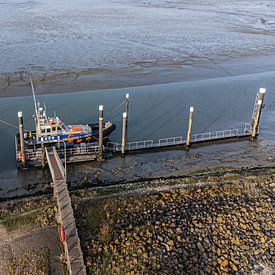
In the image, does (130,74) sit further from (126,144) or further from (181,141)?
(181,141)

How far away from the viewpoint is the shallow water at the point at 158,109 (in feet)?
122

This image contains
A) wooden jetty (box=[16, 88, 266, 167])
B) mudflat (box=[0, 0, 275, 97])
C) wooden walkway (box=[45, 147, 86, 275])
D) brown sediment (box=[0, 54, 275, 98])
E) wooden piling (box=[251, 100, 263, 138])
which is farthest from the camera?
mudflat (box=[0, 0, 275, 97])

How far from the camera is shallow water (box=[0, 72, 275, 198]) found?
122 feet

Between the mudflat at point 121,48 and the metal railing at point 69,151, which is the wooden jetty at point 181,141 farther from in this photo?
the mudflat at point 121,48

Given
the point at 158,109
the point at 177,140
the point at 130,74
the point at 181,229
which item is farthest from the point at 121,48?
the point at 181,229

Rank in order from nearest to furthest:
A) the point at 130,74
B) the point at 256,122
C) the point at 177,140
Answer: the point at 177,140, the point at 256,122, the point at 130,74

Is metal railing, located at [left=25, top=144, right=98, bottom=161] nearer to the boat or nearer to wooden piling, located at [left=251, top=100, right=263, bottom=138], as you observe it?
the boat

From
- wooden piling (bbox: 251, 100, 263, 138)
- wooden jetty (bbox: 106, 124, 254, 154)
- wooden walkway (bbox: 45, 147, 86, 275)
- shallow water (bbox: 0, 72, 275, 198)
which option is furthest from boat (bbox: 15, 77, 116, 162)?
wooden piling (bbox: 251, 100, 263, 138)

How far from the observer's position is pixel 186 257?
1948cm

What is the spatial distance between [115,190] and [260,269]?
10.9 meters

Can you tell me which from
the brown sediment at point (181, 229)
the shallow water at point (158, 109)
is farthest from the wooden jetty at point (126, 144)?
the brown sediment at point (181, 229)

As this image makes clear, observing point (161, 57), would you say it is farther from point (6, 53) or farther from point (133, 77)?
point (6, 53)

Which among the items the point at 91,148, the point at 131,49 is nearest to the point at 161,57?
the point at 131,49

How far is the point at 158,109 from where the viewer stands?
43094 mm
